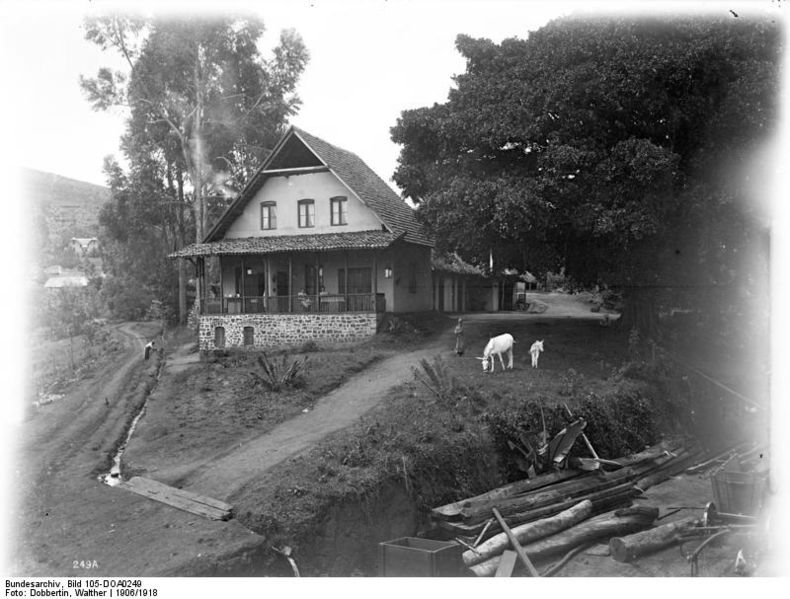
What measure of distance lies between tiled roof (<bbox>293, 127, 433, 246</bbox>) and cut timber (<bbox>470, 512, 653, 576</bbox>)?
1345 centimetres

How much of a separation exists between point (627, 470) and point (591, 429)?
140 cm

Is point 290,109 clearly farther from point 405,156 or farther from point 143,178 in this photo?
point 405,156

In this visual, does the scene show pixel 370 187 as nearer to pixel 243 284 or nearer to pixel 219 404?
pixel 243 284

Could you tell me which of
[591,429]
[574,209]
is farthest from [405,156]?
[591,429]

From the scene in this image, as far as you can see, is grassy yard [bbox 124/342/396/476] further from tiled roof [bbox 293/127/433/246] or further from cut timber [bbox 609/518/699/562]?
cut timber [bbox 609/518/699/562]

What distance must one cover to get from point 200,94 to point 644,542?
89.4 feet

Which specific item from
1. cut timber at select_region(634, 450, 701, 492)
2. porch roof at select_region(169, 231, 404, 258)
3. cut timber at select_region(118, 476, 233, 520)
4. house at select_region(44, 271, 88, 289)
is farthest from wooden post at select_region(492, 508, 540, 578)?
house at select_region(44, 271, 88, 289)

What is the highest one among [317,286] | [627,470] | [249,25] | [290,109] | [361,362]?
[249,25]

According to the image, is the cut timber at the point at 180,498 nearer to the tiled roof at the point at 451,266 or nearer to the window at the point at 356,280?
the window at the point at 356,280

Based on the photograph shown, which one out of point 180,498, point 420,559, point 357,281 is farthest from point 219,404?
point 357,281

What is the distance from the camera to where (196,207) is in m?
31.5

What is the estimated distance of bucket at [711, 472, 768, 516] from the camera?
10375 millimetres

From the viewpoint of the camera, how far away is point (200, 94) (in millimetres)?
30062

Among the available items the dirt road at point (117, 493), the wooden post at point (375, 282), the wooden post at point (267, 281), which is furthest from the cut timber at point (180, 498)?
the wooden post at point (267, 281)
